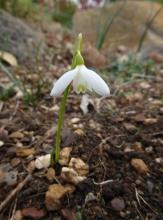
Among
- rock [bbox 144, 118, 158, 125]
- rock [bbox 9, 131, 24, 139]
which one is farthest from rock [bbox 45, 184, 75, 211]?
rock [bbox 144, 118, 158, 125]

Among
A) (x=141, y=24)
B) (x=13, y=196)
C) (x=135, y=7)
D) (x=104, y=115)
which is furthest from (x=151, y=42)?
(x=13, y=196)

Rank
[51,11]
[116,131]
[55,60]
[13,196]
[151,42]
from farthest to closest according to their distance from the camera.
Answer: [51,11], [151,42], [55,60], [116,131], [13,196]

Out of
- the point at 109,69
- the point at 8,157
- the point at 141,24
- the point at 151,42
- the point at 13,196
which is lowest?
the point at 13,196

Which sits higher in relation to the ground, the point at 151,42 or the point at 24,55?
the point at 151,42

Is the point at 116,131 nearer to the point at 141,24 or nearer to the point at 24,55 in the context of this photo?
the point at 24,55

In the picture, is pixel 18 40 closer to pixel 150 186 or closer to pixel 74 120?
pixel 74 120

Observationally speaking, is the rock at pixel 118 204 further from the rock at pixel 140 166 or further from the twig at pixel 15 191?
the twig at pixel 15 191

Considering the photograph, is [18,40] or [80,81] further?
[18,40]

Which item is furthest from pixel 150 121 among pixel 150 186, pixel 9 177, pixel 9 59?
pixel 9 59
